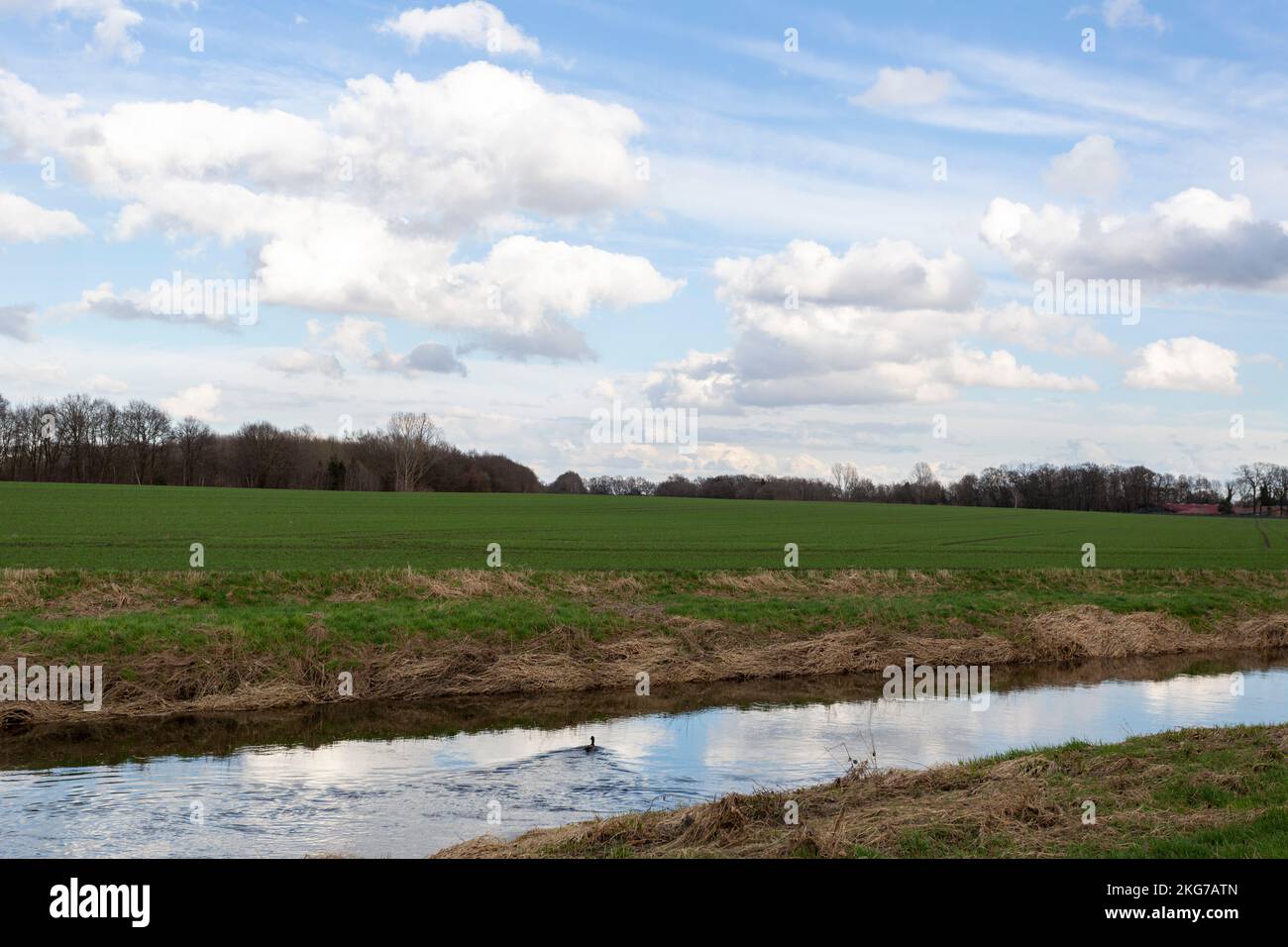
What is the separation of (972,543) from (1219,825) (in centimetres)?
5379

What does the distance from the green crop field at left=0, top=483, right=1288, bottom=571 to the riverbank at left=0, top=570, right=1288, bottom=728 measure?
156 inches

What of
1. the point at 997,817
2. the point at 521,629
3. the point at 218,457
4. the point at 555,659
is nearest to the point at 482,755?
the point at 555,659

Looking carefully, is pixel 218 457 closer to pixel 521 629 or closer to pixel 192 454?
pixel 192 454

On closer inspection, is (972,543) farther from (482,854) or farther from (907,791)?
(482,854)

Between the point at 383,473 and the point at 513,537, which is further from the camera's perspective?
the point at 383,473

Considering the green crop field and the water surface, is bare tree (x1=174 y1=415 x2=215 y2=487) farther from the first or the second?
the water surface

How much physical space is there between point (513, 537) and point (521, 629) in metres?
27.2

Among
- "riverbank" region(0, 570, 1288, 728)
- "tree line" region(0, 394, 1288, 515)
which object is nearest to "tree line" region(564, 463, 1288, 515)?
"tree line" region(0, 394, 1288, 515)

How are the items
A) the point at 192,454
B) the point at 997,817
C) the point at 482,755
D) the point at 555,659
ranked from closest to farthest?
the point at 997,817 < the point at 482,755 < the point at 555,659 < the point at 192,454

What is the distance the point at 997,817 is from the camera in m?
11.7

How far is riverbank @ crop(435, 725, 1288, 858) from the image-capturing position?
10.6 m

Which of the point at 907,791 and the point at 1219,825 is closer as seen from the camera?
the point at 1219,825
